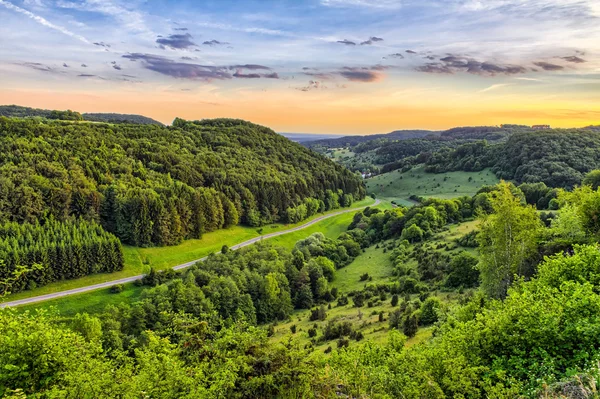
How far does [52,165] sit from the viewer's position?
81.2m

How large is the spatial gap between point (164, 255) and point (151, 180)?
83.8 feet

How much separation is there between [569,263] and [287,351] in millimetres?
17894

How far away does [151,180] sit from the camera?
98.1 m

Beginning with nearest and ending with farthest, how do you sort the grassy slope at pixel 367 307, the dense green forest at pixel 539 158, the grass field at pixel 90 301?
the grassy slope at pixel 367 307 < the grass field at pixel 90 301 < the dense green forest at pixel 539 158

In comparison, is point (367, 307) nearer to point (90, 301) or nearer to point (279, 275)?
point (279, 275)

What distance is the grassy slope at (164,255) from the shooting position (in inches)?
2518

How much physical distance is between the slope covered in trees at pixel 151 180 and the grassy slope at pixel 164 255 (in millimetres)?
2714

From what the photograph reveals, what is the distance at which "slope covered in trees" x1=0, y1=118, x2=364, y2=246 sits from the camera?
76.6 metres

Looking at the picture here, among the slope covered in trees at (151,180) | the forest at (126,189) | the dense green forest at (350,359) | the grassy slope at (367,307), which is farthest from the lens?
the slope covered in trees at (151,180)

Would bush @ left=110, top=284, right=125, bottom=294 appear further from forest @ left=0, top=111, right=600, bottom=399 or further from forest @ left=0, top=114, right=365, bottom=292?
forest @ left=0, top=114, right=365, bottom=292

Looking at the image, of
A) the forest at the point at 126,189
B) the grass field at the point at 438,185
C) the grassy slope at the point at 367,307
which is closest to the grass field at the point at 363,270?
the grassy slope at the point at 367,307

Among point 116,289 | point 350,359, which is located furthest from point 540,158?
point 350,359

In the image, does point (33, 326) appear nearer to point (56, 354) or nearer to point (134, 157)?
point (56, 354)

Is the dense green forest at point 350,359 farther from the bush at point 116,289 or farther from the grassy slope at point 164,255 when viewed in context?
the grassy slope at point 164,255
